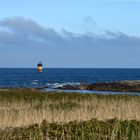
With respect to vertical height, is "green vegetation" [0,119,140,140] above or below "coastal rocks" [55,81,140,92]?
above

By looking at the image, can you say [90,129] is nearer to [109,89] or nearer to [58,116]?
[58,116]

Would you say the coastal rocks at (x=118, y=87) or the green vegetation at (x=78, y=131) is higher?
the green vegetation at (x=78, y=131)

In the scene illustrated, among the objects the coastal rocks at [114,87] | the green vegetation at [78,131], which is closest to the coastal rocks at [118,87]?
the coastal rocks at [114,87]

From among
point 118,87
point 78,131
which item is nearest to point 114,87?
point 118,87

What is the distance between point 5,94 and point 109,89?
30624mm

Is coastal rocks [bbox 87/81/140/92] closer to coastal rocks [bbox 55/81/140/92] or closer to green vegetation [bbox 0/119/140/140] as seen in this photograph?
coastal rocks [bbox 55/81/140/92]

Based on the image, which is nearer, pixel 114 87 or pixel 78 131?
pixel 78 131

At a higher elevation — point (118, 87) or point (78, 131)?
point (78, 131)

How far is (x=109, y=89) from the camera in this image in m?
62.8

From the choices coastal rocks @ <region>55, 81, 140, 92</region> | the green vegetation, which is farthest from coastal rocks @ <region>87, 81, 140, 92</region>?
the green vegetation

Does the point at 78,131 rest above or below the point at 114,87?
above

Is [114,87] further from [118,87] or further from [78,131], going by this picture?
[78,131]

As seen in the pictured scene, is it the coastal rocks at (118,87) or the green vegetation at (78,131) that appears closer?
the green vegetation at (78,131)

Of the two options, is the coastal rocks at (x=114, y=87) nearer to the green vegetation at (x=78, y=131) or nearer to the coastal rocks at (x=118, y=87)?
the coastal rocks at (x=118, y=87)
